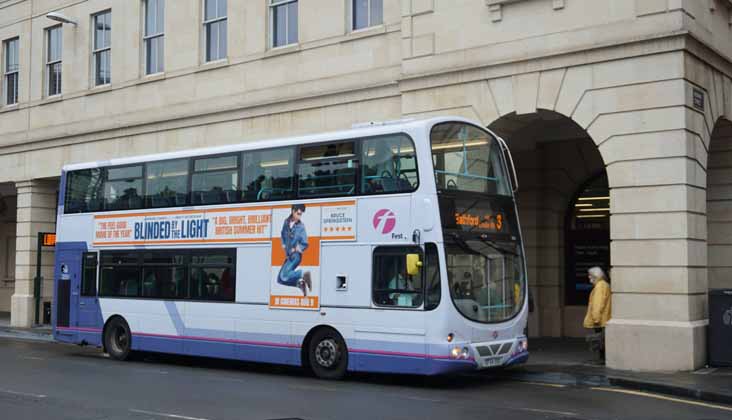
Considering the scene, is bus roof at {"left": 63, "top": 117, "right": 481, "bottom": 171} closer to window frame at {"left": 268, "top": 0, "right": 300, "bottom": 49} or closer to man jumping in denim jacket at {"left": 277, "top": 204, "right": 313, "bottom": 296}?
man jumping in denim jacket at {"left": 277, "top": 204, "right": 313, "bottom": 296}

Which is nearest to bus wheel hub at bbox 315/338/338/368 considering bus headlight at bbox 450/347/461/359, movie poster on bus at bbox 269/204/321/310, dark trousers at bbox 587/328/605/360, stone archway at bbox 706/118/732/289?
movie poster on bus at bbox 269/204/321/310

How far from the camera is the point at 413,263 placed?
13.6 m

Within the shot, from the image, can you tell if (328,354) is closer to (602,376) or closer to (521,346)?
(521,346)

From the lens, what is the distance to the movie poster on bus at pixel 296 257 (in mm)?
15180

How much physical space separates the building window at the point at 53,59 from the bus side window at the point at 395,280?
1827 centimetres

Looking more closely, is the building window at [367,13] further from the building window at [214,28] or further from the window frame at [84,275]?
the window frame at [84,275]

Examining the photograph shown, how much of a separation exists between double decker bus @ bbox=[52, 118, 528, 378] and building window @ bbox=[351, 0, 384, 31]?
18.8 ft

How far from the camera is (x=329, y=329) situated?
1507cm

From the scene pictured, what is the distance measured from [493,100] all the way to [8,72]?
20.0m

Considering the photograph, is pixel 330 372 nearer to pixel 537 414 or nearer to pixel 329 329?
pixel 329 329

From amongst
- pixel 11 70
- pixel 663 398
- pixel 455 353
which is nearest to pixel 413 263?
pixel 455 353

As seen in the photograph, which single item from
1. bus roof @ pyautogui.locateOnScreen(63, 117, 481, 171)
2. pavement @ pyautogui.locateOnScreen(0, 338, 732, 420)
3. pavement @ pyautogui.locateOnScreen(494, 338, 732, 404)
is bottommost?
pavement @ pyautogui.locateOnScreen(0, 338, 732, 420)

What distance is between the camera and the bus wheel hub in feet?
49.1

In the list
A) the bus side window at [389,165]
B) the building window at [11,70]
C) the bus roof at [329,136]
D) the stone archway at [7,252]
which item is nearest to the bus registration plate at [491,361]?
the bus side window at [389,165]
